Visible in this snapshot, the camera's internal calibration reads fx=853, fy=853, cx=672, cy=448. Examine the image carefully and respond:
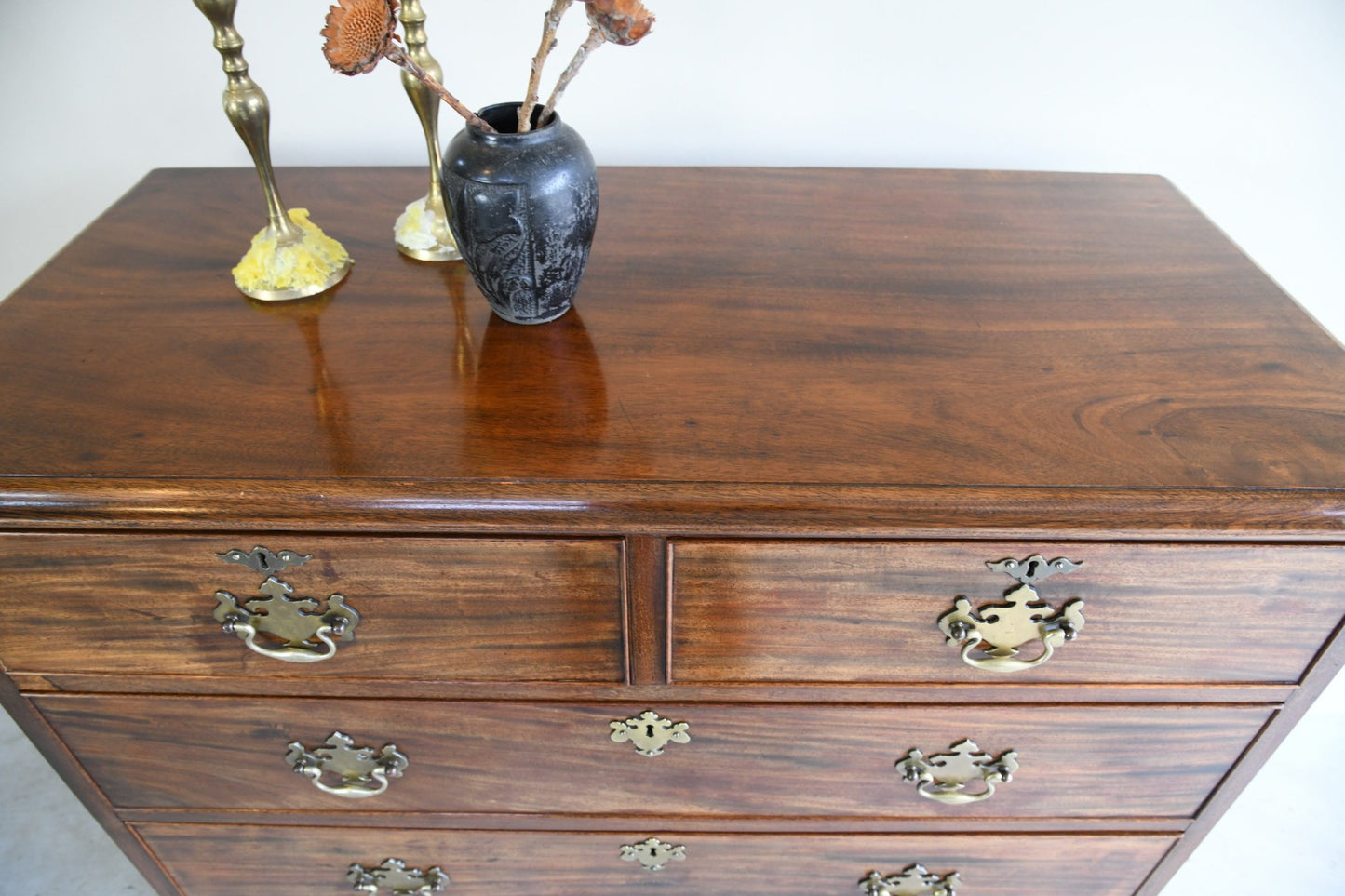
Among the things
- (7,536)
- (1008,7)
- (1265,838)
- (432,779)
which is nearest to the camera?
(7,536)

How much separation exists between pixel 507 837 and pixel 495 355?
490 millimetres

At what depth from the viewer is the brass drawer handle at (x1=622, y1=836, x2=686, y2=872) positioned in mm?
854

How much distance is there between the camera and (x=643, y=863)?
0.87 metres

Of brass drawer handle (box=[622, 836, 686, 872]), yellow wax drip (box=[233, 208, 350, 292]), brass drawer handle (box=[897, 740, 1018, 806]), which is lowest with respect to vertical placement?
brass drawer handle (box=[622, 836, 686, 872])

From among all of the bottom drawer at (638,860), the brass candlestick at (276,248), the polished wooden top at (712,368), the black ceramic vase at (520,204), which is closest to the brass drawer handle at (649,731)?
the bottom drawer at (638,860)

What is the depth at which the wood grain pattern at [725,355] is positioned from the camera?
585 millimetres

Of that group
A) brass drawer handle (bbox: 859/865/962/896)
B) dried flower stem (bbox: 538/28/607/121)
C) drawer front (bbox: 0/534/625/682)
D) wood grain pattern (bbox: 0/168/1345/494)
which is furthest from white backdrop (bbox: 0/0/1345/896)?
brass drawer handle (bbox: 859/865/962/896)

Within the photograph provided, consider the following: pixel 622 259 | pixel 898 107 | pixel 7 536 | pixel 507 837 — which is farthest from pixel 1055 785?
pixel 7 536

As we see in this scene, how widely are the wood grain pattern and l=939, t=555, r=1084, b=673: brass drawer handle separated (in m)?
0.10

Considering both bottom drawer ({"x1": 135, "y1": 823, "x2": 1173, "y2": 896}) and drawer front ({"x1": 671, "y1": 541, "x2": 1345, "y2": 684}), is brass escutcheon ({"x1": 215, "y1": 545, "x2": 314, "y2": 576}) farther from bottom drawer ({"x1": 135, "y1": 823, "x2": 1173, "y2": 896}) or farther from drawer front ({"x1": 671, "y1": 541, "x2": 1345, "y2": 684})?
bottom drawer ({"x1": 135, "y1": 823, "x2": 1173, "y2": 896})

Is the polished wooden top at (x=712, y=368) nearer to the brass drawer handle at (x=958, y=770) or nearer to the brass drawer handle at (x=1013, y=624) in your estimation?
the brass drawer handle at (x=1013, y=624)

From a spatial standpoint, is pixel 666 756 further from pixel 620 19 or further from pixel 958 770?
pixel 620 19

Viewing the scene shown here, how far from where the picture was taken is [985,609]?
64 centimetres

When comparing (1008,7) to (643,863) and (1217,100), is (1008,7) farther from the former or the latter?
(643,863)
